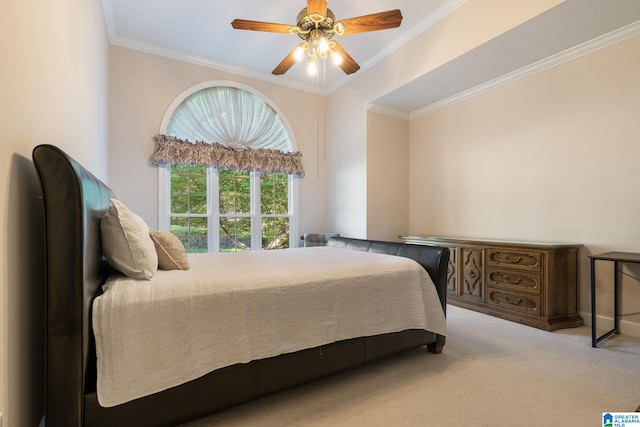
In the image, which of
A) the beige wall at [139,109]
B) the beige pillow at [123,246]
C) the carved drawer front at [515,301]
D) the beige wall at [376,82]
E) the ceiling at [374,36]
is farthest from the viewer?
the beige wall at [139,109]

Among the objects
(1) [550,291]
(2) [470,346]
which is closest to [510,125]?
(1) [550,291]

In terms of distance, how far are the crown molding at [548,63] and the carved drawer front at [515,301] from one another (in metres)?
2.38

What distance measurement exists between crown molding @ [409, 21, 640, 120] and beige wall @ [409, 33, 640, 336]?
5 cm

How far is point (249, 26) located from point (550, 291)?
3547 mm

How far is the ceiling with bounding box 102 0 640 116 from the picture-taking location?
251 cm

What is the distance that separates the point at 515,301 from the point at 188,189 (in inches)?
163

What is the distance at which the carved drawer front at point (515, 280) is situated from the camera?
276 cm

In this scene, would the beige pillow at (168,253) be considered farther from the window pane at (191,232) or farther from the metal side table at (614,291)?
the metal side table at (614,291)

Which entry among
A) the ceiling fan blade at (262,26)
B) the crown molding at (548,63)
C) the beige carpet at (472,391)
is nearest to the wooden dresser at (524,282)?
the beige carpet at (472,391)

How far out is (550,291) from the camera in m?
2.69

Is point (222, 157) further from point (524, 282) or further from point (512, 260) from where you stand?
point (524, 282)

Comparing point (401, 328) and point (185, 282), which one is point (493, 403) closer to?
point (401, 328)

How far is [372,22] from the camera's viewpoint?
2.36 m

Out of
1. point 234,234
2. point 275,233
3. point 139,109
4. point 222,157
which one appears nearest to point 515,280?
point 275,233
